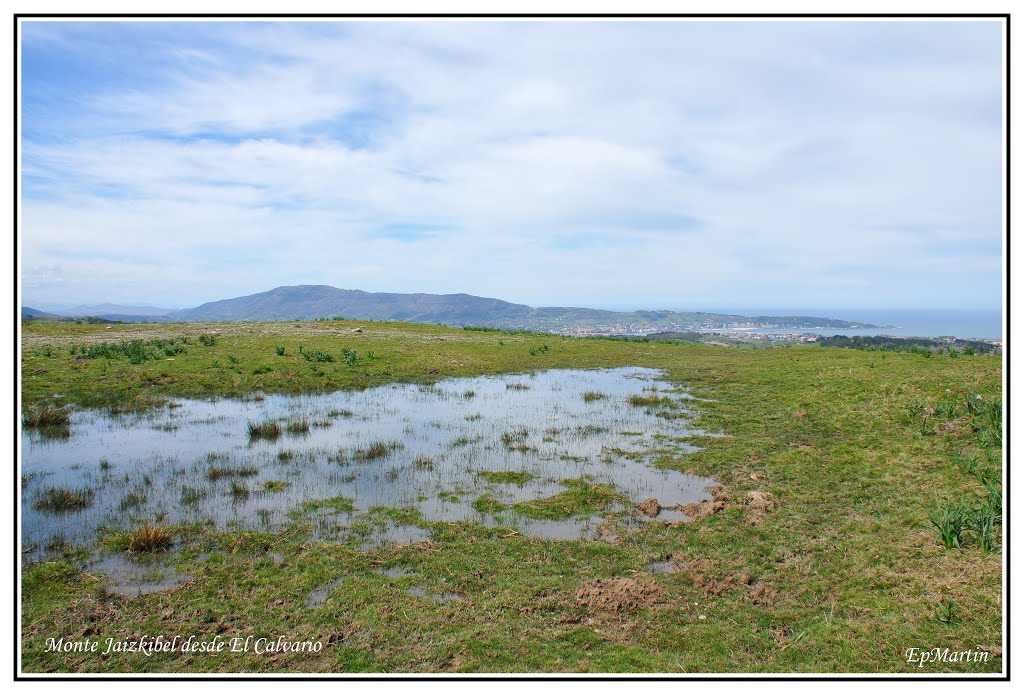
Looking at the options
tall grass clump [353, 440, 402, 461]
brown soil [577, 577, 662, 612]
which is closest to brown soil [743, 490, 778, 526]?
brown soil [577, 577, 662, 612]

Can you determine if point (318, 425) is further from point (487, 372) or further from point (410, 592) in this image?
point (487, 372)

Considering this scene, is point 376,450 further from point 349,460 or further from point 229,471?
point 229,471

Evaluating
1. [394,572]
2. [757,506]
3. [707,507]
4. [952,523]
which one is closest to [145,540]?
[394,572]

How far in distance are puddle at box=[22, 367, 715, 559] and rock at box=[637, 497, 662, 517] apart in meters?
0.47

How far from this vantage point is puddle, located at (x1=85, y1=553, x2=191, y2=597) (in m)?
7.79

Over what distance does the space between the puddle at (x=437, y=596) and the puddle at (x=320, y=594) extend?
3.49 ft

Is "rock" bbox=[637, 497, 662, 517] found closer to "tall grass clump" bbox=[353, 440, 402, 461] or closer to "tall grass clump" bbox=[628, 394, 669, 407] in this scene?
"tall grass clump" bbox=[353, 440, 402, 461]

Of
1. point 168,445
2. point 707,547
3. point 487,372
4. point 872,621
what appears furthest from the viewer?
point 487,372

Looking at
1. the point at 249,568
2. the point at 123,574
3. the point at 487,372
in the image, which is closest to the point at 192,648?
the point at 249,568

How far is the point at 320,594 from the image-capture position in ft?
25.3

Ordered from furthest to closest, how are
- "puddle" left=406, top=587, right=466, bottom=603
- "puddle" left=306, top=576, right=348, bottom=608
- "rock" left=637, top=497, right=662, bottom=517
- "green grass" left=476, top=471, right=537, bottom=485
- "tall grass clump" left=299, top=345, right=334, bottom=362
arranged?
1. "tall grass clump" left=299, top=345, right=334, bottom=362
2. "green grass" left=476, top=471, right=537, bottom=485
3. "rock" left=637, top=497, right=662, bottom=517
4. "puddle" left=406, top=587, right=466, bottom=603
5. "puddle" left=306, top=576, right=348, bottom=608

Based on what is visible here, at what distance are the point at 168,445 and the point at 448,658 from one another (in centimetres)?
1275

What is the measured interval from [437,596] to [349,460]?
7.49 metres
